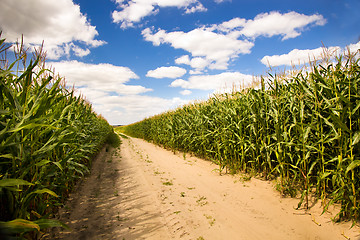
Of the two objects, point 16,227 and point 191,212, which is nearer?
point 16,227

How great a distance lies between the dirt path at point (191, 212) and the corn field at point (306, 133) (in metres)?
0.34

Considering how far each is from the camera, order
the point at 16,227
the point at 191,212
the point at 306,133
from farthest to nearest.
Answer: the point at 191,212 < the point at 306,133 < the point at 16,227

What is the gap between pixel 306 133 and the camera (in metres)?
3.21

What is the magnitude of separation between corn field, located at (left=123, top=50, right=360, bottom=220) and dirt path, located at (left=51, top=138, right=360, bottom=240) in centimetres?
34

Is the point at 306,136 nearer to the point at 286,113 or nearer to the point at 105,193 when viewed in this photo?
the point at 286,113

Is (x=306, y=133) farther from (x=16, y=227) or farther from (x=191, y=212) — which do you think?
(x=16, y=227)

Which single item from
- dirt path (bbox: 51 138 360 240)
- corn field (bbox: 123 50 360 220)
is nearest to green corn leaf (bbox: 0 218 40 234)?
dirt path (bbox: 51 138 360 240)

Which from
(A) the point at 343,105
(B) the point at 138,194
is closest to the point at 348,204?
(A) the point at 343,105

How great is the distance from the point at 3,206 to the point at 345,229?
4.40 meters

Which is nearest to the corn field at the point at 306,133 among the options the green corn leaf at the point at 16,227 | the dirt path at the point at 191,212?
the dirt path at the point at 191,212

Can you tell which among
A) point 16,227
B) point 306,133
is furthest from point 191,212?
point 16,227

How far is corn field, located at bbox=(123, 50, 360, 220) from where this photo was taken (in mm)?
2812

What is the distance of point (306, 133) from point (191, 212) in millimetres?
2500

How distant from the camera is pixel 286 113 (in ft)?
13.3
